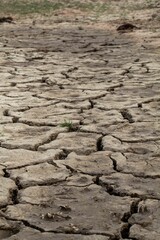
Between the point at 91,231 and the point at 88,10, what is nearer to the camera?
the point at 91,231

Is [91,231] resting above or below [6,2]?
below

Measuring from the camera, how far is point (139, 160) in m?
2.98

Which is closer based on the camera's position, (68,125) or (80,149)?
(80,149)

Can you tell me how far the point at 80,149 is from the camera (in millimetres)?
3191

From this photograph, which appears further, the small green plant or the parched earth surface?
the small green plant

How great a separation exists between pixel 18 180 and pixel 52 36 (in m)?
7.39

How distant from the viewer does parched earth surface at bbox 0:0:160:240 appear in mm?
2270

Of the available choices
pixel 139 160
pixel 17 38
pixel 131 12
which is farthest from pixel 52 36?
pixel 139 160

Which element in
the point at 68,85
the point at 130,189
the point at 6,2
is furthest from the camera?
the point at 6,2

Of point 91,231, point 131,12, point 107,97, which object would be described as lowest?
point 91,231

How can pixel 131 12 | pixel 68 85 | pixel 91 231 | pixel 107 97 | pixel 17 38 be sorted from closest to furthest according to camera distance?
pixel 91 231 → pixel 107 97 → pixel 68 85 → pixel 17 38 → pixel 131 12

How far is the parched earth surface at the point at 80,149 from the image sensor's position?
2270 millimetres

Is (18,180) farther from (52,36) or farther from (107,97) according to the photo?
(52,36)

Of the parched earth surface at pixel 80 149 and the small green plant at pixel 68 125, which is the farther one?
the small green plant at pixel 68 125
